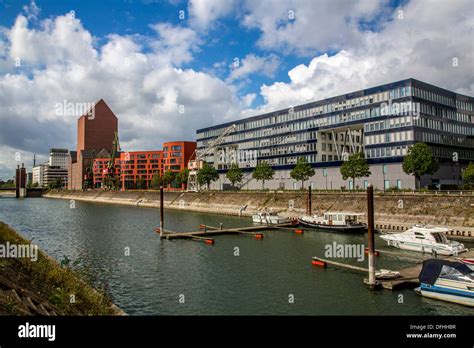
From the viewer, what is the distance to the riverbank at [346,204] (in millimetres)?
59125

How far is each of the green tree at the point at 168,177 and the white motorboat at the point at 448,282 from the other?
16831 centimetres

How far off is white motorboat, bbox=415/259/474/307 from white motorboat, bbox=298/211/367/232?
109 ft

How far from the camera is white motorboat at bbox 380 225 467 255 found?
4126 centimetres

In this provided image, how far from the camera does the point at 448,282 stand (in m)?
26.4

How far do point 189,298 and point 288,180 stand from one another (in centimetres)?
10092

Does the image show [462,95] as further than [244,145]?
No

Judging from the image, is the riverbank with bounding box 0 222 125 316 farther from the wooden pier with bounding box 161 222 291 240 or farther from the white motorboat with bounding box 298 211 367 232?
the white motorboat with bounding box 298 211 367 232

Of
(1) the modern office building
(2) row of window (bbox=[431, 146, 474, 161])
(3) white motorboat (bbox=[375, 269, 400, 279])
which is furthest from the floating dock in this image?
(2) row of window (bbox=[431, 146, 474, 161])

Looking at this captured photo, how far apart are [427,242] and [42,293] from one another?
135 ft

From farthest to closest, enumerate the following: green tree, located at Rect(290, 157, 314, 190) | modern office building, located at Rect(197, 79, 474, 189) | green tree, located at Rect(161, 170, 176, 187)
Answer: green tree, located at Rect(161, 170, 176, 187) → green tree, located at Rect(290, 157, 314, 190) → modern office building, located at Rect(197, 79, 474, 189)

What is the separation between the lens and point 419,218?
204 feet
